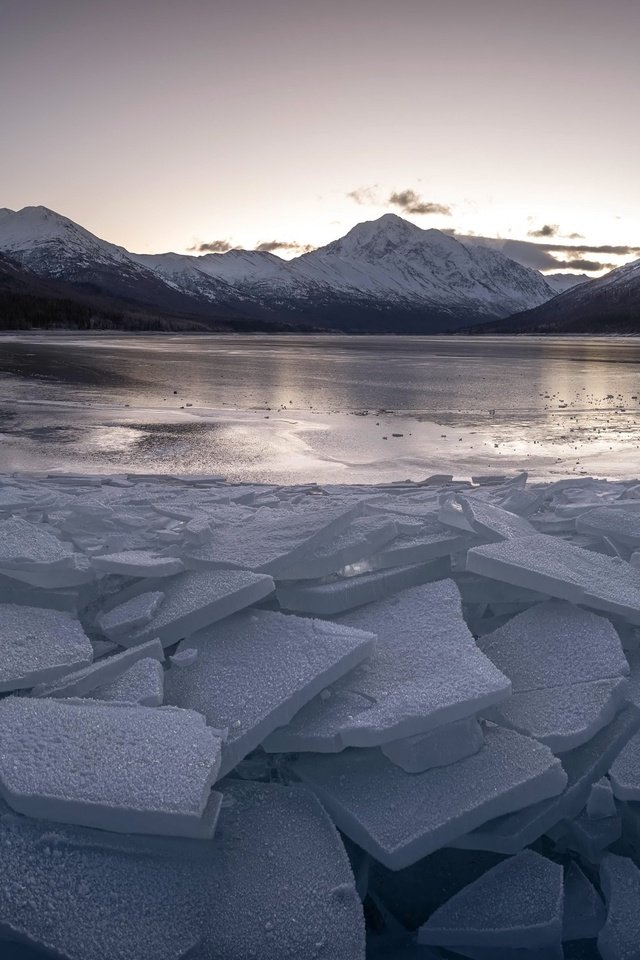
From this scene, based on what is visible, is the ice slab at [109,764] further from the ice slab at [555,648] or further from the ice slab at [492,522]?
the ice slab at [492,522]

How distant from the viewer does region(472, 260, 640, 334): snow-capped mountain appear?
5290 inches

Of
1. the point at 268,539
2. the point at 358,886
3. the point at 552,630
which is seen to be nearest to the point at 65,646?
the point at 268,539

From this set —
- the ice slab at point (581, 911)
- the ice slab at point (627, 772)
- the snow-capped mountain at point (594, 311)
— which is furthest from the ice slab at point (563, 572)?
the snow-capped mountain at point (594, 311)

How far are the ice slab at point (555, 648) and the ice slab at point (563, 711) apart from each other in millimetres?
57

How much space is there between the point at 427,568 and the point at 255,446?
636cm

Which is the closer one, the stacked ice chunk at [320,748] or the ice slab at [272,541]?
the stacked ice chunk at [320,748]

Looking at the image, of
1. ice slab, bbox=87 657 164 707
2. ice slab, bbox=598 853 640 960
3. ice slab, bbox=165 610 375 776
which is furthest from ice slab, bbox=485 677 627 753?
ice slab, bbox=87 657 164 707

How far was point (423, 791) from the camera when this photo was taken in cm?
262

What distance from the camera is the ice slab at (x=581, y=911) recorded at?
245 cm

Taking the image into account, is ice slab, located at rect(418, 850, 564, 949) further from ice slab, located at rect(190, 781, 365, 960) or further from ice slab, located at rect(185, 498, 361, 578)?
ice slab, located at rect(185, 498, 361, 578)

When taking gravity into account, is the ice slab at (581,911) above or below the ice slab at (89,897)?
below

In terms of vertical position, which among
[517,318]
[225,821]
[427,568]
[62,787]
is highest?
[517,318]

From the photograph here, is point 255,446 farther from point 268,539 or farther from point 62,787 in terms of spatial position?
point 62,787

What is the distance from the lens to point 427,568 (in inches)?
154
